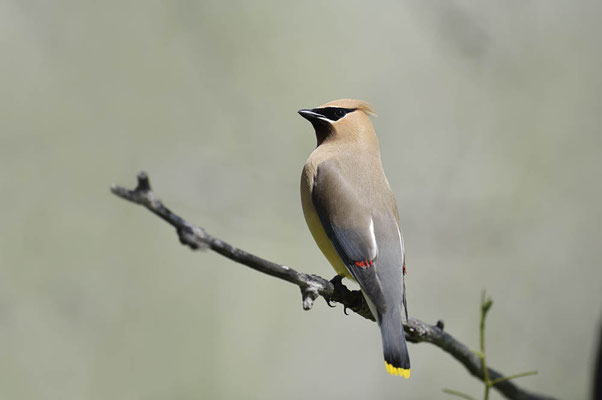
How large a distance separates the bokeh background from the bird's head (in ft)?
6.46

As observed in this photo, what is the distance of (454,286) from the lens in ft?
24.6

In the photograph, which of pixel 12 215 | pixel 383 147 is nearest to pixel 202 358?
pixel 12 215

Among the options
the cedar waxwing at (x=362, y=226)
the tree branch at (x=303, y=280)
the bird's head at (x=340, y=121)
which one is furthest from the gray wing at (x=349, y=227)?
the bird's head at (x=340, y=121)

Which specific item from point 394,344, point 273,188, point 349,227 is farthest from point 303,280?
point 273,188

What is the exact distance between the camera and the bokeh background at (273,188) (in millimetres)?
6629

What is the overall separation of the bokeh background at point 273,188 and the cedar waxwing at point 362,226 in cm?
224

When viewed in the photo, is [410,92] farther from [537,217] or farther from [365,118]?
[365,118]

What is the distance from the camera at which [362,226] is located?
3676mm

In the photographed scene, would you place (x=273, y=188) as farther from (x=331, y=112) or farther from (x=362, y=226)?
Result: (x=362, y=226)

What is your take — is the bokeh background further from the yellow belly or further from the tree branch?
the tree branch

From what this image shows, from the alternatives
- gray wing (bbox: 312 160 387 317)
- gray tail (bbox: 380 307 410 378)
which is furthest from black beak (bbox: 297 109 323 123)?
gray tail (bbox: 380 307 410 378)

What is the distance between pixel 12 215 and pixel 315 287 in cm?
480

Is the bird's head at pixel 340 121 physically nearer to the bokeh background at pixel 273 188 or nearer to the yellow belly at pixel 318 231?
the yellow belly at pixel 318 231

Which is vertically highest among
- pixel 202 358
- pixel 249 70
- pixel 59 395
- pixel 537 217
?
pixel 249 70
